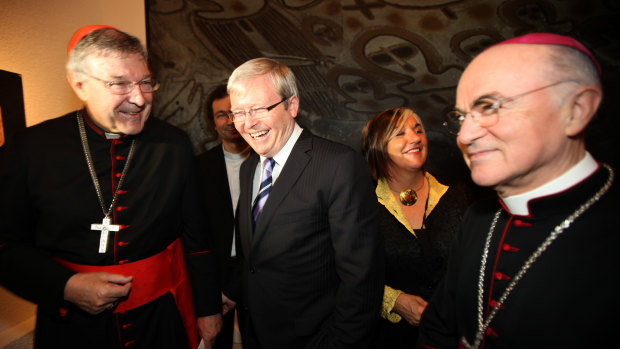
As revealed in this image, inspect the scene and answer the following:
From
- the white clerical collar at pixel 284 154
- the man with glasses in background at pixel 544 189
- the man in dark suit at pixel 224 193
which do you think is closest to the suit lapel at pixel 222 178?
Result: the man in dark suit at pixel 224 193

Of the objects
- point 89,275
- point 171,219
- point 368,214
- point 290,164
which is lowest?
point 89,275

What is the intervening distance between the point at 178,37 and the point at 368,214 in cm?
315

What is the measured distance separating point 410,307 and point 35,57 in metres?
3.43

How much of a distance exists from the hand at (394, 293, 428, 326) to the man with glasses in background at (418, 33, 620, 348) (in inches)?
33.3

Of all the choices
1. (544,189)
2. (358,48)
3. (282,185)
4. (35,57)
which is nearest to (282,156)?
(282,185)

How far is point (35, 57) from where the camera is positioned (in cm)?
262

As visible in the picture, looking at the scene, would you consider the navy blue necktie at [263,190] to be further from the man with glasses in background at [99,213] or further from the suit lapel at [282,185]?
the man with glasses in background at [99,213]

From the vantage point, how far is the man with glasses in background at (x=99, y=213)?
55.0 inches

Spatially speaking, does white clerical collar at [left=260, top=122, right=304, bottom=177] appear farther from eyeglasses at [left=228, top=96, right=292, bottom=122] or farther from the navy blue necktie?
eyeglasses at [left=228, top=96, right=292, bottom=122]

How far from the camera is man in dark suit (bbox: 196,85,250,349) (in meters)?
2.60

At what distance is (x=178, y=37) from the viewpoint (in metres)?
3.51

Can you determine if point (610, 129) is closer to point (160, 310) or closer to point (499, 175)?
point (499, 175)

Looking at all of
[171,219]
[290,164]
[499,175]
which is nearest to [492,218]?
[499,175]

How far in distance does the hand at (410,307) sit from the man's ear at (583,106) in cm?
135
